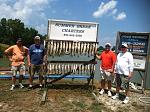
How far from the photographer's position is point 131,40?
45.7ft

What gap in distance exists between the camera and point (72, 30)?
484 inches

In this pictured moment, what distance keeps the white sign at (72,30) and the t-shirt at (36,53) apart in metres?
0.55

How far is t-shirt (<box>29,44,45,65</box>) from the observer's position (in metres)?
12.1

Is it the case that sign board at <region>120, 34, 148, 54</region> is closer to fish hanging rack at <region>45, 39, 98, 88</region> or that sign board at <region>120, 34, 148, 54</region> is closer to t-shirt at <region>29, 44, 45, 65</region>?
fish hanging rack at <region>45, 39, 98, 88</region>

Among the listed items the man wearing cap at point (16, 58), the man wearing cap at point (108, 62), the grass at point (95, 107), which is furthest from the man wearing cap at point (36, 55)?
the grass at point (95, 107)

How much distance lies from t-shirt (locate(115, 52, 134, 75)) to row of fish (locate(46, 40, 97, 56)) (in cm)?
173

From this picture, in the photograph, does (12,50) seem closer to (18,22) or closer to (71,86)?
(71,86)

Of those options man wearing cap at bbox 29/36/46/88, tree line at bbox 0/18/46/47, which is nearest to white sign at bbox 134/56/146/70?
man wearing cap at bbox 29/36/46/88

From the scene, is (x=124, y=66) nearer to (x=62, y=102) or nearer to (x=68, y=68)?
(x=62, y=102)

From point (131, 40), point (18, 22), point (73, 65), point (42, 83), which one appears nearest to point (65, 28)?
point (73, 65)

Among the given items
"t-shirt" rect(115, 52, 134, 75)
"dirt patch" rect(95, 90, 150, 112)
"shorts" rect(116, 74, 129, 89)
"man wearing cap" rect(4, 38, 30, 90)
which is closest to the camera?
"dirt patch" rect(95, 90, 150, 112)

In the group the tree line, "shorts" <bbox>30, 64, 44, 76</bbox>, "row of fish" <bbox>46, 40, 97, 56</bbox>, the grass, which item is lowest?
the grass

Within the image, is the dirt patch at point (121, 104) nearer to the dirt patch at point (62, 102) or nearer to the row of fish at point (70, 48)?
the dirt patch at point (62, 102)

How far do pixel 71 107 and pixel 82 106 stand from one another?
15.3 inches
